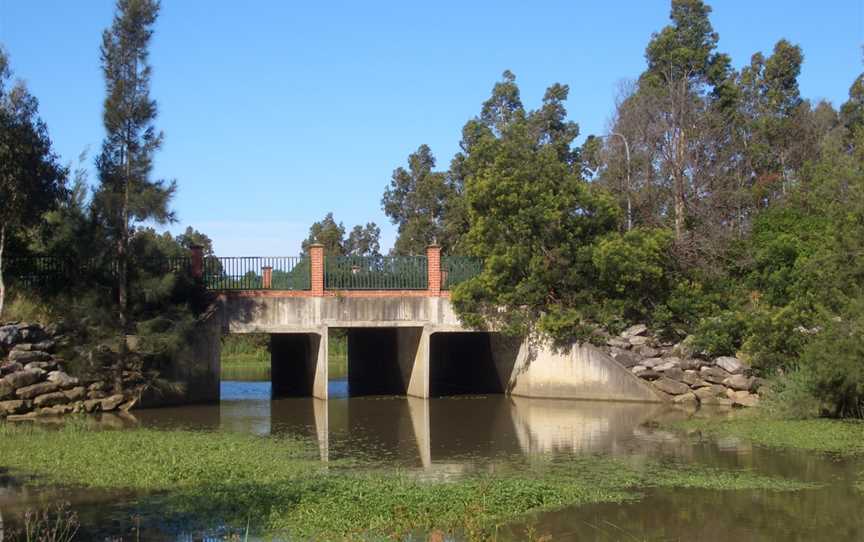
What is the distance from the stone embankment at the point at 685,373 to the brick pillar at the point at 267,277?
1019 cm

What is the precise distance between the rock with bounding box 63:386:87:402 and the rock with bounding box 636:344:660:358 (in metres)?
15.4

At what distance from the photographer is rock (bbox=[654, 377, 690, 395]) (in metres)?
26.0

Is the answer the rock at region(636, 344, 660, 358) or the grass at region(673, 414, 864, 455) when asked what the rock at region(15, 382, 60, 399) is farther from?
the rock at region(636, 344, 660, 358)

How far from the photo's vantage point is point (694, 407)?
25109 millimetres

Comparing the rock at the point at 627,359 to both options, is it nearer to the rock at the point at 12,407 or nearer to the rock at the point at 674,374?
the rock at the point at 674,374

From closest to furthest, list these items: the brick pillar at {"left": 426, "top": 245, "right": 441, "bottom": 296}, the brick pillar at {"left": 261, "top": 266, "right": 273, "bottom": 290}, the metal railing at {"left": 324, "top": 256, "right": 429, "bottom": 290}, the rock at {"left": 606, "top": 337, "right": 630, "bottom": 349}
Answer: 1. the rock at {"left": 606, "top": 337, "right": 630, "bottom": 349}
2. the brick pillar at {"left": 261, "top": 266, "right": 273, "bottom": 290}
3. the metal railing at {"left": 324, "top": 256, "right": 429, "bottom": 290}
4. the brick pillar at {"left": 426, "top": 245, "right": 441, "bottom": 296}

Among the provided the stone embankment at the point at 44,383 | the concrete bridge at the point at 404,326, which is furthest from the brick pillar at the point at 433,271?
the stone embankment at the point at 44,383

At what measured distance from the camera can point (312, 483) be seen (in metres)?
13.4

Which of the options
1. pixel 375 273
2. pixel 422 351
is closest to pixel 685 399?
pixel 422 351

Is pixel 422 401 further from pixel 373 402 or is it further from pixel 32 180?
pixel 32 180

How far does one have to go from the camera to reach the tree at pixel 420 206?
4456cm

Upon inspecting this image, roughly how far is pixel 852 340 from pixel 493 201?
12744mm

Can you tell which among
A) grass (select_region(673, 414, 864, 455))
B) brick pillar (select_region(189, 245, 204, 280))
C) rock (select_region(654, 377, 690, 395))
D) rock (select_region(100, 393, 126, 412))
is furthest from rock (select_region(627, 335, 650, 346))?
rock (select_region(100, 393, 126, 412))

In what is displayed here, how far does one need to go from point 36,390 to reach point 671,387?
16897 mm
